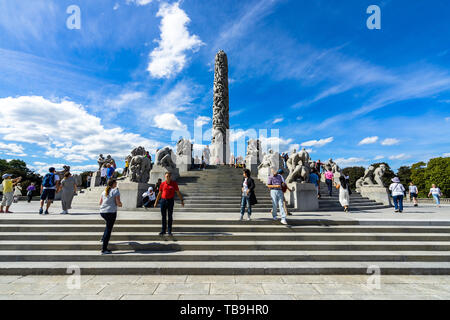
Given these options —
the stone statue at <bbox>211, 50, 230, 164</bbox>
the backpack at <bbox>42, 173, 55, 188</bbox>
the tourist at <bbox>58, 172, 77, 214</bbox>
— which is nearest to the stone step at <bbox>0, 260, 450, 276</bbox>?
the tourist at <bbox>58, 172, 77, 214</bbox>

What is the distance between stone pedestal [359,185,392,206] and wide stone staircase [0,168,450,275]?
7845 millimetres

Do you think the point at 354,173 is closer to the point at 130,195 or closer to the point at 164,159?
the point at 164,159

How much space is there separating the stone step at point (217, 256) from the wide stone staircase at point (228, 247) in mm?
20

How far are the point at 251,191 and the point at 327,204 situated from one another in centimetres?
627

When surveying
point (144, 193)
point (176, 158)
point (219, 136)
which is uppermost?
point (219, 136)

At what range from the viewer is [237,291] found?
3555mm

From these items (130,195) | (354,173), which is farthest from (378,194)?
(354,173)

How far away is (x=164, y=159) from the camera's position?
1279 centimetres

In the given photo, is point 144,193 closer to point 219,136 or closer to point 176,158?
point 176,158

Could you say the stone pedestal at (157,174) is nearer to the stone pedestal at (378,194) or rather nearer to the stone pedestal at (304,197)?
the stone pedestal at (304,197)

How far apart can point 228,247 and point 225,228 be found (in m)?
0.76
